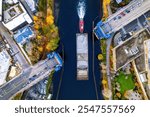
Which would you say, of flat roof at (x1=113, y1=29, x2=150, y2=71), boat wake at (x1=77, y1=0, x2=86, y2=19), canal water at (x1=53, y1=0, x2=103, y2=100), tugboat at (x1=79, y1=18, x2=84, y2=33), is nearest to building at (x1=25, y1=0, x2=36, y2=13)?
canal water at (x1=53, y1=0, x2=103, y2=100)

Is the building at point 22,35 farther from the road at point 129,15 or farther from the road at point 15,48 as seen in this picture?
the road at point 129,15

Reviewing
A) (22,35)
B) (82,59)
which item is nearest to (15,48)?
(22,35)

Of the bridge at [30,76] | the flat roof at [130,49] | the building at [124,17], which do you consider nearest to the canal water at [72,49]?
the bridge at [30,76]

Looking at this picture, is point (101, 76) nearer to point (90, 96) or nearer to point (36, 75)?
point (90, 96)

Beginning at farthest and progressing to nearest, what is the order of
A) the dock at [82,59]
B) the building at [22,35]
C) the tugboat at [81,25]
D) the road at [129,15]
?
the dock at [82,59] → the tugboat at [81,25] → the building at [22,35] → the road at [129,15]

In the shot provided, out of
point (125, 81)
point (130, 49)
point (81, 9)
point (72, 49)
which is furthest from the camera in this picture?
point (72, 49)

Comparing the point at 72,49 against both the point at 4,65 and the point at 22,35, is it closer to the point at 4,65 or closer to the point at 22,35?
the point at 22,35
